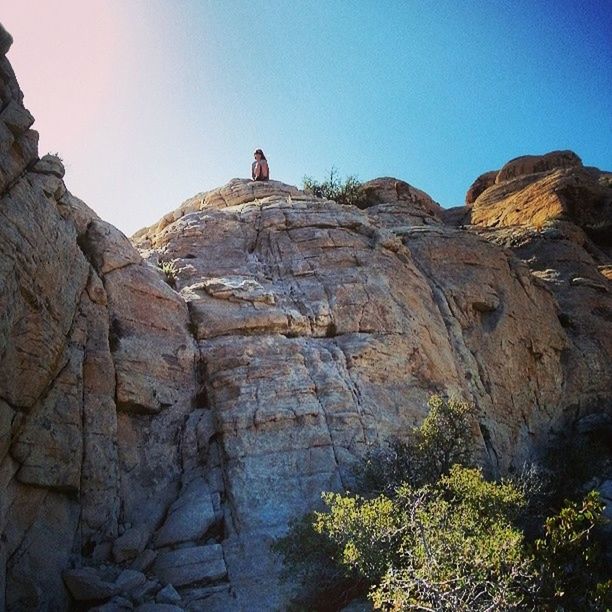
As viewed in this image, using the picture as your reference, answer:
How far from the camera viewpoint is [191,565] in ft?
41.2

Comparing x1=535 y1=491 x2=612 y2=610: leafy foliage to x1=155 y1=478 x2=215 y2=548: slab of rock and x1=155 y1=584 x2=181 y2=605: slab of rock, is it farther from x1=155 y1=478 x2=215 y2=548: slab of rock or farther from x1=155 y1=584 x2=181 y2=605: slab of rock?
x1=155 y1=478 x2=215 y2=548: slab of rock

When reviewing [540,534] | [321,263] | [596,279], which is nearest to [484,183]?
[596,279]

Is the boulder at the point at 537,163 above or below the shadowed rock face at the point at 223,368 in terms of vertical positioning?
above

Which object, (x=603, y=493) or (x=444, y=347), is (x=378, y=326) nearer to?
(x=444, y=347)

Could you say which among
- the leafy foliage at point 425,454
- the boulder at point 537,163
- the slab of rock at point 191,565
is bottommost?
the slab of rock at point 191,565

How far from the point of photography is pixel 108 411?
14.6 metres

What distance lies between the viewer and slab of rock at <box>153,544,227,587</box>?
1225 cm

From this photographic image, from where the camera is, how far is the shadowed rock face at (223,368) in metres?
12.0

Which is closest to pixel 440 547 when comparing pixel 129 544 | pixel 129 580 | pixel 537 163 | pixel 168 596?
pixel 168 596

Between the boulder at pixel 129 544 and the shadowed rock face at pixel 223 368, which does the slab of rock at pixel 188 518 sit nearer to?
the shadowed rock face at pixel 223 368

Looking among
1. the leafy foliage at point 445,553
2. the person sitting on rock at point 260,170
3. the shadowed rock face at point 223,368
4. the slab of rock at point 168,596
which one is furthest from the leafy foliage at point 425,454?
the person sitting on rock at point 260,170

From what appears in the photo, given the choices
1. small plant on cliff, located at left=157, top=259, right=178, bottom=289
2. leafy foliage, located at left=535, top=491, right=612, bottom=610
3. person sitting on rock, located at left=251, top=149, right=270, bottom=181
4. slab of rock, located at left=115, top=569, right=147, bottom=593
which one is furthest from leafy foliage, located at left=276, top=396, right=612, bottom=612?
person sitting on rock, located at left=251, top=149, right=270, bottom=181

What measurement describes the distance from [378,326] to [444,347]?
307 cm

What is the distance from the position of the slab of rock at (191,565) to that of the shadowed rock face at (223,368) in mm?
51
